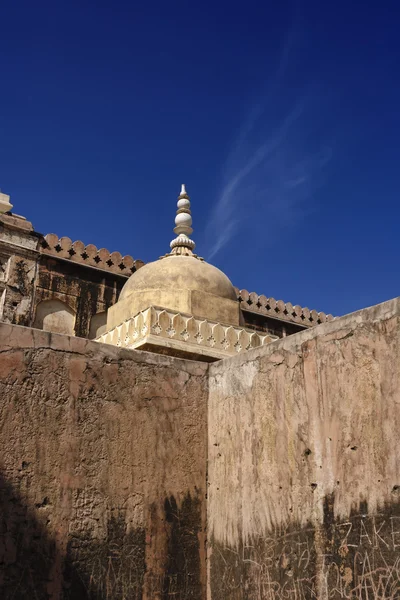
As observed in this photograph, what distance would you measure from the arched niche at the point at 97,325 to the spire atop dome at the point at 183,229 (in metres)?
3.52

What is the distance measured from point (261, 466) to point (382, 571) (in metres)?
1.12

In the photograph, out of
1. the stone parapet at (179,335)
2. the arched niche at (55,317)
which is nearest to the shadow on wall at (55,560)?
the stone parapet at (179,335)

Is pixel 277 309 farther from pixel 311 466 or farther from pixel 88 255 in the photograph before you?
pixel 311 466

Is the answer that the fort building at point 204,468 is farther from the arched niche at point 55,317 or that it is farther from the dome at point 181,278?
the arched niche at point 55,317

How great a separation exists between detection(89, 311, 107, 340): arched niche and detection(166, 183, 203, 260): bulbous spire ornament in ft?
11.6

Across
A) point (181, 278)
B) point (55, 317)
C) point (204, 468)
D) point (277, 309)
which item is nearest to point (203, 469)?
point (204, 468)

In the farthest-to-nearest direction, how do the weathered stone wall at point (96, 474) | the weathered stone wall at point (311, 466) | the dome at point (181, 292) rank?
the dome at point (181, 292) → the weathered stone wall at point (96, 474) → the weathered stone wall at point (311, 466)

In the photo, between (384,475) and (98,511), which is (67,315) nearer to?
(98,511)

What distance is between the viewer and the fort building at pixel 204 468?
12.4ft

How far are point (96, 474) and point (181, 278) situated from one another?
3947mm

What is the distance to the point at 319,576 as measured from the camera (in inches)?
151

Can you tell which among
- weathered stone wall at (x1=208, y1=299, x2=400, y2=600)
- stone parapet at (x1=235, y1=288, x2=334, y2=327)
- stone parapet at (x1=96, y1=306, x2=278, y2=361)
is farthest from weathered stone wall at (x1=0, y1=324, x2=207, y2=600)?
stone parapet at (x1=235, y1=288, x2=334, y2=327)

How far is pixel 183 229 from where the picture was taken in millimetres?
9289

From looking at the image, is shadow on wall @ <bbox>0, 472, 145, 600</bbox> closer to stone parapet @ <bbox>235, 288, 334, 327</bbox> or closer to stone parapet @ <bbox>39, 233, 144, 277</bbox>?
stone parapet @ <bbox>39, 233, 144, 277</bbox>
